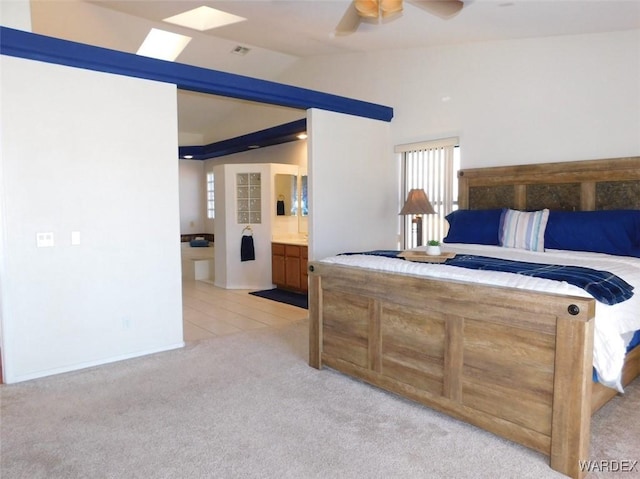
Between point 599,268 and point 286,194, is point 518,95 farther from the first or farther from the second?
point 286,194

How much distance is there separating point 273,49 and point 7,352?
4947mm

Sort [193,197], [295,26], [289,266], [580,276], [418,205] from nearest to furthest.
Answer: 1. [580,276]
2. [418,205]
3. [295,26]
4. [289,266]
5. [193,197]

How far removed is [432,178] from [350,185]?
971mm

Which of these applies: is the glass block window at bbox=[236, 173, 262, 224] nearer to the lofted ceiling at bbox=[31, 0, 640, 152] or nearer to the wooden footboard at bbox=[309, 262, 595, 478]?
the lofted ceiling at bbox=[31, 0, 640, 152]

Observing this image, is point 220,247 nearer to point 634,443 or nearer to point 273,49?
point 273,49

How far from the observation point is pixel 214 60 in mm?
6406

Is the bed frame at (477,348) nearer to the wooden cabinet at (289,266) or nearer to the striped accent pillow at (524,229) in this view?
the striped accent pillow at (524,229)

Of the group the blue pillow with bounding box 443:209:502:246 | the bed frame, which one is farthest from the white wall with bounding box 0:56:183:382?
the blue pillow with bounding box 443:209:502:246

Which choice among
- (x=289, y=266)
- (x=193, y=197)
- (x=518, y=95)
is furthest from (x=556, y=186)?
(x=193, y=197)

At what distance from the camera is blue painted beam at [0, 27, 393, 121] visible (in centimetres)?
315

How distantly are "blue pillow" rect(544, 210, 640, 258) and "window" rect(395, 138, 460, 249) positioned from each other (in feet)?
4.34

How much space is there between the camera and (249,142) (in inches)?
293

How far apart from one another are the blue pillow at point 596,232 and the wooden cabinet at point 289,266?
3.29 m

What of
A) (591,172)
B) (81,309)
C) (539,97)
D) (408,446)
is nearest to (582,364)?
(408,446)
